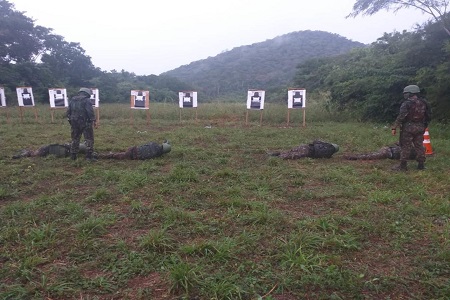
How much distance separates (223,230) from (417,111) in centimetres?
453

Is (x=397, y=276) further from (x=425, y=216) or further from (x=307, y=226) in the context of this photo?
(x=425, y=216)

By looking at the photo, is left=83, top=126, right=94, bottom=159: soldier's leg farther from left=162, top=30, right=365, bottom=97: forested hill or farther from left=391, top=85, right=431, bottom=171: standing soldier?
left=162, top=30, right=365, bottom=97: forested hill

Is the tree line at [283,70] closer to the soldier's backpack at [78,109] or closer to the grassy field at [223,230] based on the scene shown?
the grassy field at [223,230]

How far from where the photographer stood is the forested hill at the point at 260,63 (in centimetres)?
4988

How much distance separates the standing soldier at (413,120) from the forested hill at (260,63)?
126 feet

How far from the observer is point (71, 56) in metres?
32.8

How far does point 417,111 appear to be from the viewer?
6.31 meters

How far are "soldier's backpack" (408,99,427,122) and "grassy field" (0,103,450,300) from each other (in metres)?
0.94

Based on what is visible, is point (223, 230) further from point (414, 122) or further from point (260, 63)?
point (260, 63)

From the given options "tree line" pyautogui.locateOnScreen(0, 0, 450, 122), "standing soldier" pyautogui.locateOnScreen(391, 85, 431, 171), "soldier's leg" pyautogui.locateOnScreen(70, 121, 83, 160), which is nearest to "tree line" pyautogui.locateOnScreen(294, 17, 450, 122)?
"tree line" pyautogui.locateOnScreen(0, 0, 450, 122)

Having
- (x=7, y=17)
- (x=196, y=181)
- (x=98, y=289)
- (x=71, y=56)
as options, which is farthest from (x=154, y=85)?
(x=98, y=289)

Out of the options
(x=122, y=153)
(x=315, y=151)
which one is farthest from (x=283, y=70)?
(x=122, y=153)

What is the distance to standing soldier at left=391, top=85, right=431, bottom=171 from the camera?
6332mm

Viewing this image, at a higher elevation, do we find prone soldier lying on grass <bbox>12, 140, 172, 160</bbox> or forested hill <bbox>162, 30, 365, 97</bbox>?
forested hill <bbox>162, 30, 365, 97</bbox>
